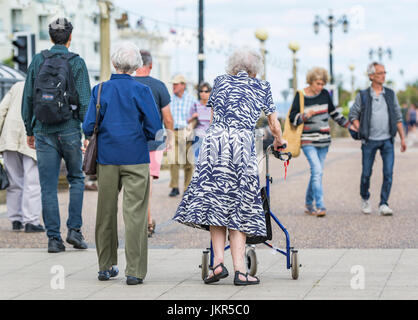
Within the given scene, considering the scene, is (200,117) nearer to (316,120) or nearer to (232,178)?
(316,120)

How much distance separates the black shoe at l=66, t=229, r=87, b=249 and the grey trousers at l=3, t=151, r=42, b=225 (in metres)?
1.67

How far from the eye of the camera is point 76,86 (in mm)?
8289

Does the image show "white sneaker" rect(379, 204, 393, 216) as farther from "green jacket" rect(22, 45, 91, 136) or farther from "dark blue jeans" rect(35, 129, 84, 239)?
"green jacket" rect(22, 45, 91, 136)

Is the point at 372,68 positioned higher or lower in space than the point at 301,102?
higher

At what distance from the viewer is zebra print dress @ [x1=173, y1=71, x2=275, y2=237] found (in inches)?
257

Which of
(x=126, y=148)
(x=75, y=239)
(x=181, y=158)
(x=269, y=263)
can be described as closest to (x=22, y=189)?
(x=75, y=239)

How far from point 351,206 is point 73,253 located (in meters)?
5.23

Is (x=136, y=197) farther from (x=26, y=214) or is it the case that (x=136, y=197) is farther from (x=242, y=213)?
(x=26, y=214)

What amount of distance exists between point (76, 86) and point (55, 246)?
4.57ft

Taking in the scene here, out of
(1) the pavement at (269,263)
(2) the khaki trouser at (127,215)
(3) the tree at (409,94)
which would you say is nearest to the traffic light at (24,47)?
(1) the pavement at (269,263)

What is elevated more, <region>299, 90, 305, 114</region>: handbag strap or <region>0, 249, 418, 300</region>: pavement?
<region>299, 90, 305, 114</region>: handbag strap

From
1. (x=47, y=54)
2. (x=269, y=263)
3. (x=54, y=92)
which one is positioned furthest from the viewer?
(x=47, y=54)

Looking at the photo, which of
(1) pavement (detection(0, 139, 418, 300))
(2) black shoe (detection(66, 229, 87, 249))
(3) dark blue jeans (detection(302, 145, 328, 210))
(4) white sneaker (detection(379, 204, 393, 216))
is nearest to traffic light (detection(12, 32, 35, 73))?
(1) pavement (detection(0, 139, 418, 300))
